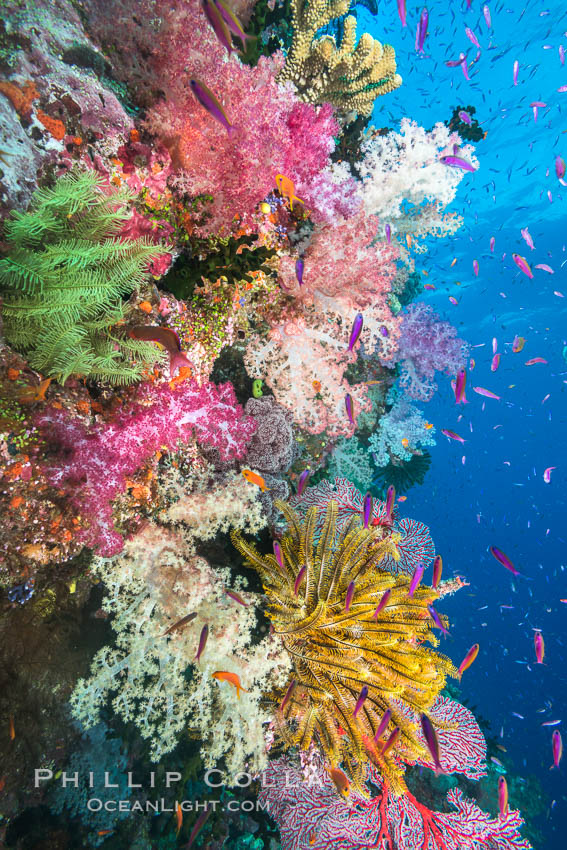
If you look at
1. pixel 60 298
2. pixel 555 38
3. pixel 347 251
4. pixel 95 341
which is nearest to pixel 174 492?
pixel 95 341

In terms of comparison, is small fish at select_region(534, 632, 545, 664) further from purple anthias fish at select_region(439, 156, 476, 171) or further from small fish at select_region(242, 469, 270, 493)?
purple anthias fish at select_region(439, 156, 476, 171)

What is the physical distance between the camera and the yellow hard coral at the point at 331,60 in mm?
4730

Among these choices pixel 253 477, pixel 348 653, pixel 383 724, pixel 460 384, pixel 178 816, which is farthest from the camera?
pixel 460 384

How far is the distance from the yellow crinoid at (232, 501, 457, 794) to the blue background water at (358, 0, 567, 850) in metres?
7.99

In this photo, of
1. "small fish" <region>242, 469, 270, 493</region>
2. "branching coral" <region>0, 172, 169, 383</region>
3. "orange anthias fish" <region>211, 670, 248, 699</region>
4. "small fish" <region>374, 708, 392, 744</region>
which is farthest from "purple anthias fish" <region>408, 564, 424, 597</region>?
"branching coral" <region>0, 172, 169, 383</region>

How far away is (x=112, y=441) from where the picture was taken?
2867mm

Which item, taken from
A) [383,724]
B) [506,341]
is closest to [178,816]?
[383,724]

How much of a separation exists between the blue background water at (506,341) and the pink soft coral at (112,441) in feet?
25.3

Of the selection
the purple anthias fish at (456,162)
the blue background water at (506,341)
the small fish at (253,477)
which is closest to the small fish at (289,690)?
the small fish at (253,477)

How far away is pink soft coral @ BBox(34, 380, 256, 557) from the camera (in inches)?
105

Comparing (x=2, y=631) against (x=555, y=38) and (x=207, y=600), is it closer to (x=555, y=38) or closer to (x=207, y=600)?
(x=207, y=600)

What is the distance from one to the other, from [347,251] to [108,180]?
2.38 meters

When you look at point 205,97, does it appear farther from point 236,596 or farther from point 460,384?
point 460,384

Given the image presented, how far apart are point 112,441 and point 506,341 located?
45952mm
